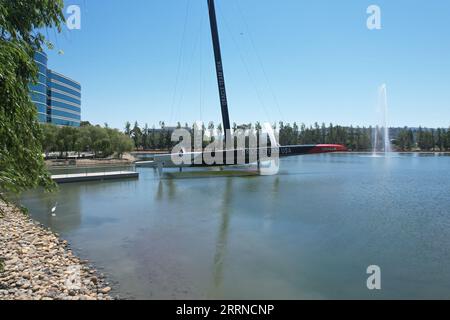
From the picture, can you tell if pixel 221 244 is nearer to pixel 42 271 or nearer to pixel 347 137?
pixel 42 271

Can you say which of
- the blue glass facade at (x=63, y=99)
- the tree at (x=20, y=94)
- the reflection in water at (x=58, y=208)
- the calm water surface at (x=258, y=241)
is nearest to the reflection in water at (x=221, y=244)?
A: the calm water surface at (x=258, y=241)

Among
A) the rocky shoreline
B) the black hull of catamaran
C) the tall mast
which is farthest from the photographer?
the black hull of catamaran

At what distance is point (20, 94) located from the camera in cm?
649

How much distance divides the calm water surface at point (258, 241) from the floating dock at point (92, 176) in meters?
5.60

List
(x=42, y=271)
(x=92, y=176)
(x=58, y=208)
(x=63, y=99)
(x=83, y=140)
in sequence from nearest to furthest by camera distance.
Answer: (x=42, y=271)
(x=58, y=208)
(x=92, y=176)
(x=83, y=140)
(x=63, y=99)

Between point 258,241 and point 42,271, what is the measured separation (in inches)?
307

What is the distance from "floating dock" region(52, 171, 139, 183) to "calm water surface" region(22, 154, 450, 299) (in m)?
5.60

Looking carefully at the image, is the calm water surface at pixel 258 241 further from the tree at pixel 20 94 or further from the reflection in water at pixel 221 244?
the tree at pixel 20 94

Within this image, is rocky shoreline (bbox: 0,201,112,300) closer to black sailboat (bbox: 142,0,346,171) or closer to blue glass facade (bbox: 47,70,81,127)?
black sailboat (bbox: 142,0,346,171)

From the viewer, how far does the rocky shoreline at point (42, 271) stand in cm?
838

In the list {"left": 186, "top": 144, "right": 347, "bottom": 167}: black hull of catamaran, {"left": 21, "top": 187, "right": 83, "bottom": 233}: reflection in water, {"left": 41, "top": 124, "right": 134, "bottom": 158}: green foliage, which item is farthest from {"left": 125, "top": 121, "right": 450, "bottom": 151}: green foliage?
{"left": 21, "top": 187, "right": 83, "bottom": 233}: reflection in water

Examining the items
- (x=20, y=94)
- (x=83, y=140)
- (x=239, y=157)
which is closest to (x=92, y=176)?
(x=239, y=157)

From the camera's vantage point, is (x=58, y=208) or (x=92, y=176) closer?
(x=58, y=208)

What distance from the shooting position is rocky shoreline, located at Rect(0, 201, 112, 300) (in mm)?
8375
